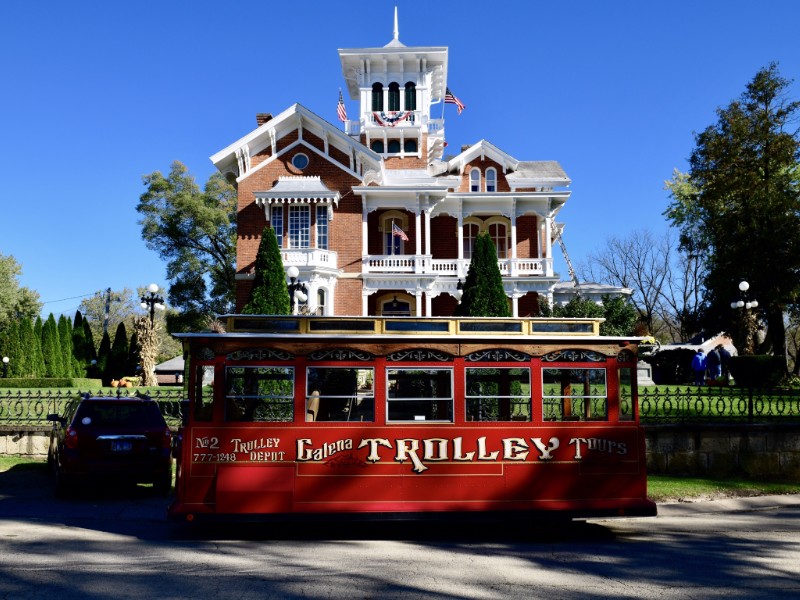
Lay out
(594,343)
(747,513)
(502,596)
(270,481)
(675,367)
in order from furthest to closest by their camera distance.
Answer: (675,367) < (747,513) < (594,343) < (270,481) < (502,596)

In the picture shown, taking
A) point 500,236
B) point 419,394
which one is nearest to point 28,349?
point 500,236

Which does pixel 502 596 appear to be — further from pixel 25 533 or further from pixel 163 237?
pixel 163 237

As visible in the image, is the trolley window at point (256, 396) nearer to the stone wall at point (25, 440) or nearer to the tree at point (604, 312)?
the stone wall at point (25, 440)

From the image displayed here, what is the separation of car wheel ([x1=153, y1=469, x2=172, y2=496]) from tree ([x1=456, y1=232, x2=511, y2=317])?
1220 cm

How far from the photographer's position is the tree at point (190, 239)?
46.8 m

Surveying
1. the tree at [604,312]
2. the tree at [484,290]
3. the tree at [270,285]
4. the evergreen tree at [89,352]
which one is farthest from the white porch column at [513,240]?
the evergreen tree at [89,352]

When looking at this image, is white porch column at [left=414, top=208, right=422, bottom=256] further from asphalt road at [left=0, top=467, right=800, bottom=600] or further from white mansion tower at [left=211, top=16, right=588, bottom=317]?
asphalt road at [left=0, top=467, right=800, bottom=600]

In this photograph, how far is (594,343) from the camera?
957 centimetres

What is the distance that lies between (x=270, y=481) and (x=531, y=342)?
3.75 metres

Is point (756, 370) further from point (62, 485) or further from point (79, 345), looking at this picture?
point (79, 345)

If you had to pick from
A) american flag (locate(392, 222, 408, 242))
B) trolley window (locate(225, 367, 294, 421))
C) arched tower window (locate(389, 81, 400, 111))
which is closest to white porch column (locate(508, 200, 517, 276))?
american flag (locate(392, 222, 408, 242))

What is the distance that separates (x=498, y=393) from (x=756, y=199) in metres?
25.7

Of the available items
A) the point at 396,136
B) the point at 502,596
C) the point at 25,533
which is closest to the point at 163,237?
the point at 396,136

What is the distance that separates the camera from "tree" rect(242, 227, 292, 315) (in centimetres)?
2444
